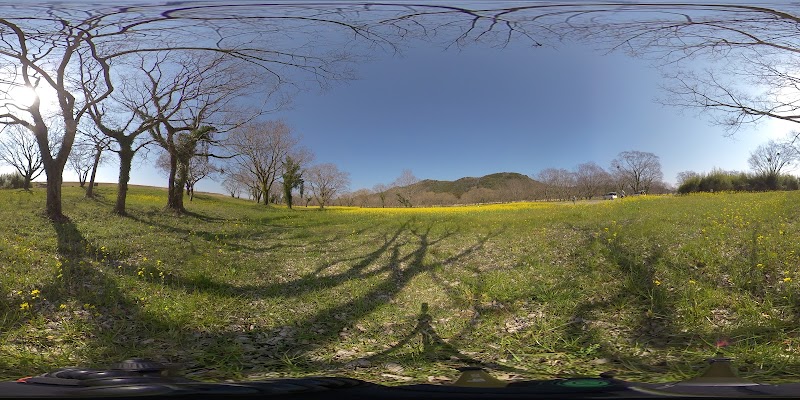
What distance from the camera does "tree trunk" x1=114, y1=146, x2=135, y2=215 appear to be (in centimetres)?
250

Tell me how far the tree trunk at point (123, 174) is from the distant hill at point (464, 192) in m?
1.80

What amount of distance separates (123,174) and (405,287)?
2.48 m

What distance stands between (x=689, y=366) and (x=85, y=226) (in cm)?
426

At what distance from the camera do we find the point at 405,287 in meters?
2.26

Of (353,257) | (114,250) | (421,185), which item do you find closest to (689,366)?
(421,185)

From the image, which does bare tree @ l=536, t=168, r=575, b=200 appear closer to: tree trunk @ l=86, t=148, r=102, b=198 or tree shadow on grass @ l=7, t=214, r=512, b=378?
tree shadow on grass @ l=7, t=214, r=512, b=378

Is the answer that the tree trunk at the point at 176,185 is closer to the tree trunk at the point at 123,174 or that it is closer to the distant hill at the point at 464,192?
the tree trunk at the point at 123,174

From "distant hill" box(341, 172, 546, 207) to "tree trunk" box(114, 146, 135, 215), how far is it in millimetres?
1804

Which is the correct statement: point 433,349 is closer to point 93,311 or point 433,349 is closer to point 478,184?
point 478,184

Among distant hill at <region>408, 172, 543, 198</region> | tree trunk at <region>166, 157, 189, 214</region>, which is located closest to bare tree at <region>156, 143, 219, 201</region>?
tree trunk at <region>166, 157, 189, 214</region>

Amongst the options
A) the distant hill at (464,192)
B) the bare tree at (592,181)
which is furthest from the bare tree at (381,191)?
the bare tree at (592,181)

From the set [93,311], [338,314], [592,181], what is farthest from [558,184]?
[93,311]

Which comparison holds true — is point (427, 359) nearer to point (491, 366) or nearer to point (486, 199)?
point (491, 366)

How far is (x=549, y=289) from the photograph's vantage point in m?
2.14
